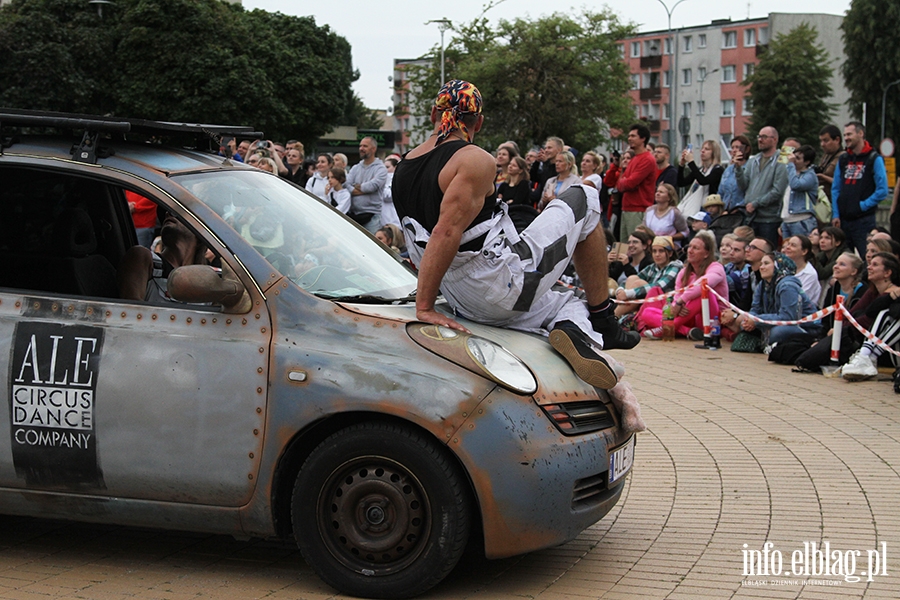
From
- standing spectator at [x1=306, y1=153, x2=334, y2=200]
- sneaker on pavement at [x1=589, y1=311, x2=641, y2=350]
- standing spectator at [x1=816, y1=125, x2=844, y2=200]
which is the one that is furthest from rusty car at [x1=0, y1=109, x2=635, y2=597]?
standing spectator at [x1=306, y1=153, x2=334, y2=200]

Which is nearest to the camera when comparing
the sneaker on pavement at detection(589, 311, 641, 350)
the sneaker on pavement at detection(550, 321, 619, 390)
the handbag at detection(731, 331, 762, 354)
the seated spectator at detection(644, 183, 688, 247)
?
the sneaker on pavement at detection(550, 321, 619, 390)

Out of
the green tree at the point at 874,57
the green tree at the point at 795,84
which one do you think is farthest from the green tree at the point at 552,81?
the green tree at the point at 874,57

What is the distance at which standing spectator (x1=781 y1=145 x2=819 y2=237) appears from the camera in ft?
46.5

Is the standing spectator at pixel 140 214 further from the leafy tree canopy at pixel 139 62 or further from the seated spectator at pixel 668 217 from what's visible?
the leafy tree canopy at pixel 139 62

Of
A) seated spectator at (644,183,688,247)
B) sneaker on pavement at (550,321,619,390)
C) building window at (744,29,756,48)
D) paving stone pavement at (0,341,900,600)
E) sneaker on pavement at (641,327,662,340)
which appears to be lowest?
sneaker on pavement at (641,327,662,340)

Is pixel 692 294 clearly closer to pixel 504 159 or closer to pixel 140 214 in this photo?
pixel 504 159

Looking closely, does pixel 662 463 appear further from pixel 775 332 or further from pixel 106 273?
pixel 775 332

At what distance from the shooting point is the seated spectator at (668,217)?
1512 cm

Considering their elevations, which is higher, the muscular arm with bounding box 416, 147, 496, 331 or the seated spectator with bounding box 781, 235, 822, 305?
the muscular arm with bounding box 416, 147, 496, 331

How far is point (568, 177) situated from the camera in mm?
15070

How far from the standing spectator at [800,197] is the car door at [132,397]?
10602 millimetres

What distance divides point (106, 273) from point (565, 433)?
98.4 inches

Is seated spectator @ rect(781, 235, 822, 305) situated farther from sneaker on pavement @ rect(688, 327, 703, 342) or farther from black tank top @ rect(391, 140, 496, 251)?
black tank top @ rect(391, 140, 496, 251)

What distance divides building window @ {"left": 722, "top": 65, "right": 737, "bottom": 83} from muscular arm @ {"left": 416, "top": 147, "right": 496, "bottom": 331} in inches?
4255
